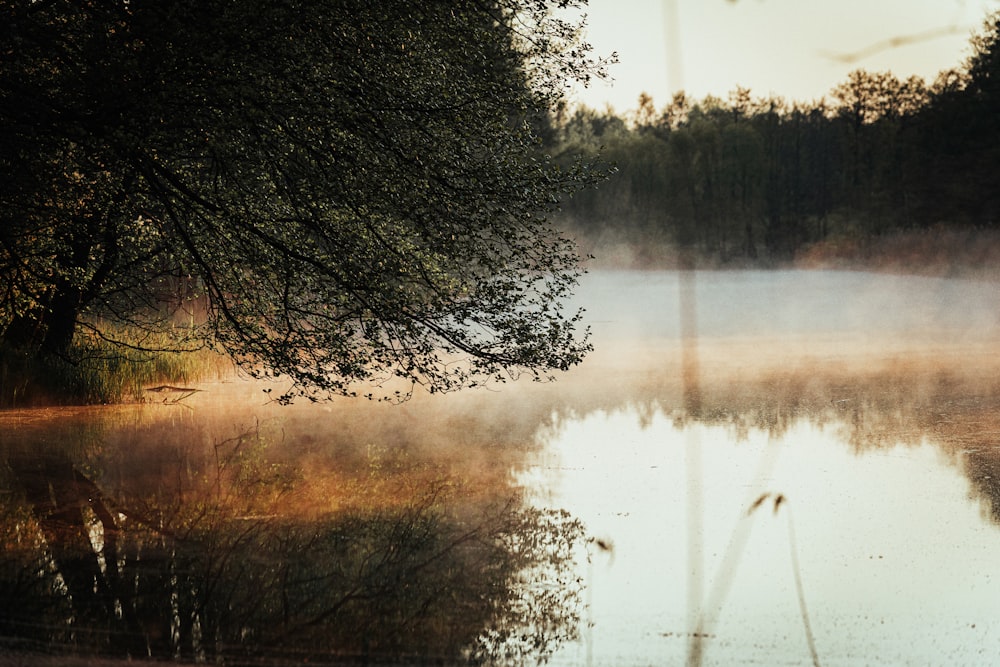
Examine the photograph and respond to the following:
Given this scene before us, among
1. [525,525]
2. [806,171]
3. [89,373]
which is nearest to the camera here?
[525,525]

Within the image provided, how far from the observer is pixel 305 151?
726 cm

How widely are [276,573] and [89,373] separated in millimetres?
7471

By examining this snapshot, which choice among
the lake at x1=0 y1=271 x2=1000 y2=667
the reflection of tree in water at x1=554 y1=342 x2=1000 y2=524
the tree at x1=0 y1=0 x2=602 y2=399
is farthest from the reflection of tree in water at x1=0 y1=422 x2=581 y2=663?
the reflection of tree in water at x1=554 y1=342 x2=1000 y2=524

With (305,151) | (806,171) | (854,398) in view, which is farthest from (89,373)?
(806,171)

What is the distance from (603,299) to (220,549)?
22.2 m

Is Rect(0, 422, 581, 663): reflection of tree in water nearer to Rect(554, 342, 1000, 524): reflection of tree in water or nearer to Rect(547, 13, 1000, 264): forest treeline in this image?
Rect(554, 342, 1000, 524): reflection of tree in water

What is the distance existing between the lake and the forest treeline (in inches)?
1005

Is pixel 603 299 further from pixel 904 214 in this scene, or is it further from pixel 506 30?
pixel 506 30

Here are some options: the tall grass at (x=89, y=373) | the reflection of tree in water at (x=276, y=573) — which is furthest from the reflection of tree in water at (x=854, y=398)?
the tall grass at (x=89, y=373)

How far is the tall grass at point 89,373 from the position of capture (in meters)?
12.4

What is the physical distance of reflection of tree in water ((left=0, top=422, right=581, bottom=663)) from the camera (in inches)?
208

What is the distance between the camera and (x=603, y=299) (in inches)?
1121

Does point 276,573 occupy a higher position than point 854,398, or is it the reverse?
point 854,398

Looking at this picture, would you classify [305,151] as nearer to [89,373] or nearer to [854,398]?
[89,373]
